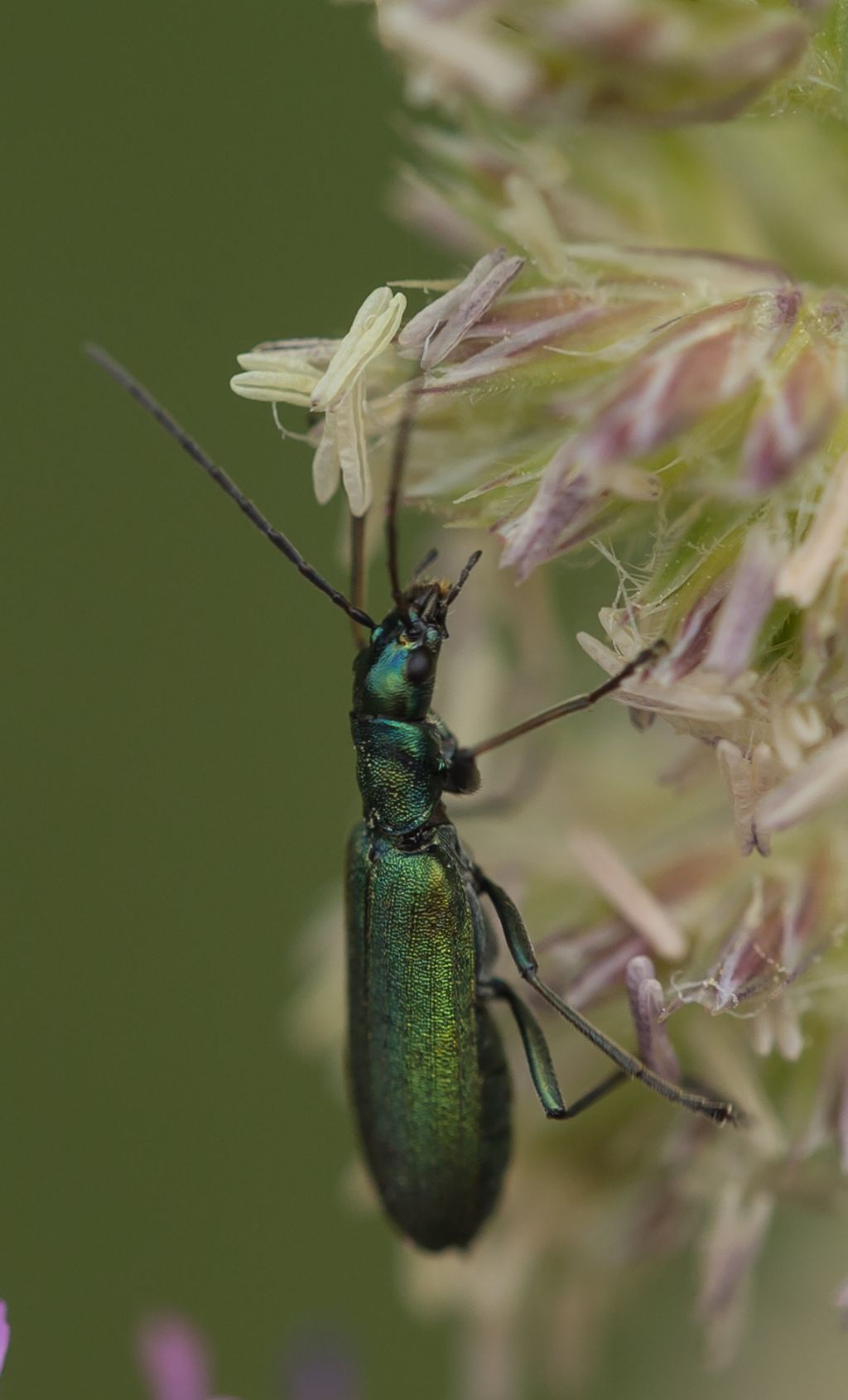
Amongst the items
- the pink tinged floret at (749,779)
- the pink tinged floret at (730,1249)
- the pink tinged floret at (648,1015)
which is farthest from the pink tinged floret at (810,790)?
the pink tinged floret at (730,1249)

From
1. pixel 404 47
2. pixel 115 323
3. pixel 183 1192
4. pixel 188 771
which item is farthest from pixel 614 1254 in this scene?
pixel 115 323

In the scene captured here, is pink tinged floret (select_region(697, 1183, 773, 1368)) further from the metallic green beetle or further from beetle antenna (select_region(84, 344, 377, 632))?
beetle antenna (select_region(84, 344, 377, 632))

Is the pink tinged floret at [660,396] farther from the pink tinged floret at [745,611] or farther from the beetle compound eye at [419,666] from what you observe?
the beetle compound eye at [419,666]

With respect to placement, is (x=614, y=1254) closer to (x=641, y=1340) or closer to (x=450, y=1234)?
(x=450, y=1234)

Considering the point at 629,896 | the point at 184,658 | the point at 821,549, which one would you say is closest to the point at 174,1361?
the point at 629,896

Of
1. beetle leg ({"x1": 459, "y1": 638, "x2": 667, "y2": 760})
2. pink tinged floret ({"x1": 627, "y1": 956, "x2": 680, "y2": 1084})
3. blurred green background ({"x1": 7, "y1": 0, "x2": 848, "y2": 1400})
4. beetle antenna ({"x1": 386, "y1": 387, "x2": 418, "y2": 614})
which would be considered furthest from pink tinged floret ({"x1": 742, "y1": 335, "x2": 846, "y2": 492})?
blurred green background ({"x1": 7, "y1": 0, "x2": 848, "y2": 1400})
